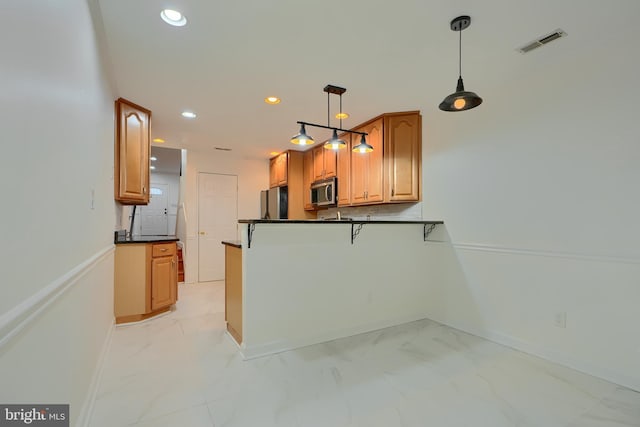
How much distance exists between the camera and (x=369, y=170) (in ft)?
13.4

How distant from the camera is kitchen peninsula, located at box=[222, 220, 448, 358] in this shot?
2543 millimetres

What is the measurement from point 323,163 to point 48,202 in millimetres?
4159

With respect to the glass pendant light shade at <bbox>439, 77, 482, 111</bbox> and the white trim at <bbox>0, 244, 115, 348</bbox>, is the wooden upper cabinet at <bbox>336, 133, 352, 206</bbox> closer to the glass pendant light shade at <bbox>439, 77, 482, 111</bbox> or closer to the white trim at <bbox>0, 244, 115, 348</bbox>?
the glass pendant light shade at <bbox>439, 77, 482, 111</bbox>

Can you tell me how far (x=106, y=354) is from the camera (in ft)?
8.23

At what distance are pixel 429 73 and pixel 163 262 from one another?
141 inches

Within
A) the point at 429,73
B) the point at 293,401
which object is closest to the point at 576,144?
the point at 429,73

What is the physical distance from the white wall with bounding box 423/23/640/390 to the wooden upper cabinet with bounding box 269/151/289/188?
3.12 metres

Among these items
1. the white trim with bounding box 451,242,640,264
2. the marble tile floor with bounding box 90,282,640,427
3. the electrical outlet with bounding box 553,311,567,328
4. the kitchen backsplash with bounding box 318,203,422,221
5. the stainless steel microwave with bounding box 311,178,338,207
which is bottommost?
the marble tile floor with bounding box 90,282,640,427

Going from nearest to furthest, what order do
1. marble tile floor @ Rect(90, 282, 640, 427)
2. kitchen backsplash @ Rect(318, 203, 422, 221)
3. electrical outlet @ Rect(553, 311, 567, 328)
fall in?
marble tile floor @ Rect(90, 282, 640, 427) < electrical outlet @ Rect(553, 311, 567, 328) < kitchen backsplash @ Rect(318, 203, 422, 221)

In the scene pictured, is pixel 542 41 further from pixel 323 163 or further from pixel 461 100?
pixel 323 163

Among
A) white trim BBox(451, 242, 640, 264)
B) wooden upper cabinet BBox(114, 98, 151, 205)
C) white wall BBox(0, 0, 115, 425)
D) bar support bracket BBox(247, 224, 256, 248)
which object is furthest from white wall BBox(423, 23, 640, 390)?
wooden upper cabinet BBox(114, 98, 151, 205)

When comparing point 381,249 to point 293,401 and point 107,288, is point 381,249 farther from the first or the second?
point 107,288

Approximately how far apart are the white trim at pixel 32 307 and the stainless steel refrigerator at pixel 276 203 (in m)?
4.21

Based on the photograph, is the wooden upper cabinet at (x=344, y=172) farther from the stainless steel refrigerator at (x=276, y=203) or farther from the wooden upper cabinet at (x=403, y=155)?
the stainless steel refrigerator at (x=276, y=203)
